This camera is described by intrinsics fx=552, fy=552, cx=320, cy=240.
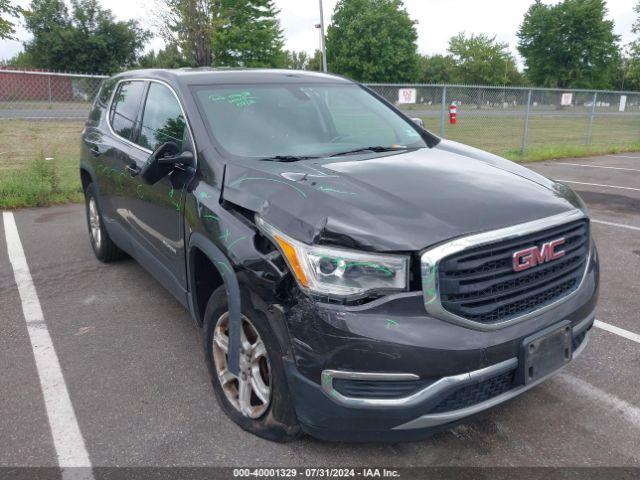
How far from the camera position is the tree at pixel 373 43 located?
188ft

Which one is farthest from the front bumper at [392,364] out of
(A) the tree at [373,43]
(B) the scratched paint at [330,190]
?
(A) the tree at [373,43]

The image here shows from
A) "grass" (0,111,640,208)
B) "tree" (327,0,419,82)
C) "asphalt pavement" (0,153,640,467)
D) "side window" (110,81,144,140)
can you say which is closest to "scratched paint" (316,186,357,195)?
"asphalt pavement" (0,153,640,467)

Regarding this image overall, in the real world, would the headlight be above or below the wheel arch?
above

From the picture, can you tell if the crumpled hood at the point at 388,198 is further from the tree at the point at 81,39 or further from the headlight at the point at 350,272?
the tree at the point at 81,39

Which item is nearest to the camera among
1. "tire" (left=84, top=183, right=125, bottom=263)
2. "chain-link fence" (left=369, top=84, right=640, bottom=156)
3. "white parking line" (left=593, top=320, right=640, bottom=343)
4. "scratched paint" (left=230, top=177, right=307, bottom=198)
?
"scratched paint" (left=230, top=177, right=307, bottom=198)

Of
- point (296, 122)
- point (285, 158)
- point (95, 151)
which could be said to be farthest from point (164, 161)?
point (95, 151)

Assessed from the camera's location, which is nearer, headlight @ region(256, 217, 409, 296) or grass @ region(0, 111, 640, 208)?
headlight @ region(256, 217, 409, 296)

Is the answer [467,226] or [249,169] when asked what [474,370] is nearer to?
[467,226]

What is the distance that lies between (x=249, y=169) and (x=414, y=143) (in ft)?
4.62

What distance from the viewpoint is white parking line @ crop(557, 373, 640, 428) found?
2.92 metres

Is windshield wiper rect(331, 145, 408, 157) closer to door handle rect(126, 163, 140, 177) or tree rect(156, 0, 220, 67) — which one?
door handle rect(126, 163, 140, 177)

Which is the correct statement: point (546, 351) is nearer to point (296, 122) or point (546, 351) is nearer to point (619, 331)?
point (619, 331)

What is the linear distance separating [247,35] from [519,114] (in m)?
25.8

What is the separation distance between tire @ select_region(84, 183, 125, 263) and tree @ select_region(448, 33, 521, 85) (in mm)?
79814
